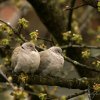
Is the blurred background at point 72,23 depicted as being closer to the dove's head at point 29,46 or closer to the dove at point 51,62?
the dove at point 51,62

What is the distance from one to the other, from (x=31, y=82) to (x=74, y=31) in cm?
220

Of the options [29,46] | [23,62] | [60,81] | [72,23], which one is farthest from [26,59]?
[72,23]

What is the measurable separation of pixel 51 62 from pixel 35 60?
0.47 meters

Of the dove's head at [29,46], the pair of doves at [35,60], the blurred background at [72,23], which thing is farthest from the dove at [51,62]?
the blurred background at [72,23]

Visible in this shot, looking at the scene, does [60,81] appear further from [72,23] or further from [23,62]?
[72,23]

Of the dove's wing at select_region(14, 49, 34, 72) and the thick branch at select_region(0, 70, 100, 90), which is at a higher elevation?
the dove's wing at select_region(14, 49, 34, 72)

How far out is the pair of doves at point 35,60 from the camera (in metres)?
5.12

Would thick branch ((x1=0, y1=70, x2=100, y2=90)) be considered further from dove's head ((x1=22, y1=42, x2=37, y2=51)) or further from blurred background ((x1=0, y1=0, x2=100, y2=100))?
blurred background ((x1=0, y1=0, x2=100, y2=100))

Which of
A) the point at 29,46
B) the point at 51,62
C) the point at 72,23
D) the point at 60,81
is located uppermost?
the point at 72,23

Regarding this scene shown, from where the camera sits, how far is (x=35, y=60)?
5.07m

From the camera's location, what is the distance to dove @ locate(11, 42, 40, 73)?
5086mm

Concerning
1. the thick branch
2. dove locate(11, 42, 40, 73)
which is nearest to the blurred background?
the thick branch

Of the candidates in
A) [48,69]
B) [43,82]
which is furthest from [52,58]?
[43,82]

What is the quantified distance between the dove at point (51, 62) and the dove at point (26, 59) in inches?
8.2
